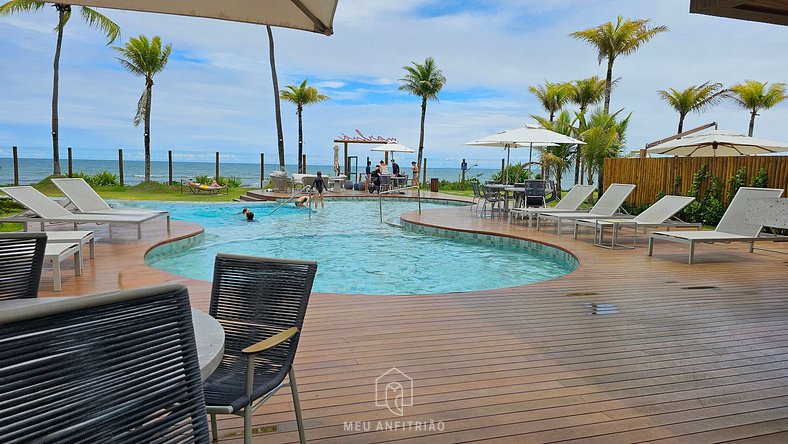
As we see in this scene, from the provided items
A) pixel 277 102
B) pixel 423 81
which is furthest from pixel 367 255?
pixel 423 81

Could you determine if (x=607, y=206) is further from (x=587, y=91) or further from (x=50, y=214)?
(x=587, y=91)

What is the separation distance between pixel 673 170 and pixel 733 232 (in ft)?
15.6

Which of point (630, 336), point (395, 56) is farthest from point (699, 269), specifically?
point (395, 56)

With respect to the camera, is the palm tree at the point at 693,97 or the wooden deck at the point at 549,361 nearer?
the wooden deck at the point at 549,361

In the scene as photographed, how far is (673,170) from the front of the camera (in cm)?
1134

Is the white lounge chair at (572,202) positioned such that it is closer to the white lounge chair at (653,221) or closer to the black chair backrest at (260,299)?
the white lounge chair at (653,221)

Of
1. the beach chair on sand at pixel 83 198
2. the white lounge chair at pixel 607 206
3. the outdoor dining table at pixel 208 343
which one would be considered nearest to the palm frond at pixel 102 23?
Answer: the beach chair on sand at pixel 83 198

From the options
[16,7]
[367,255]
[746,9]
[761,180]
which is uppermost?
[16,7]

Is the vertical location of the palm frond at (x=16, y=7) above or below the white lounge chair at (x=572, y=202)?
above

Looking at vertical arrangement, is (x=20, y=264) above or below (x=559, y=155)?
below

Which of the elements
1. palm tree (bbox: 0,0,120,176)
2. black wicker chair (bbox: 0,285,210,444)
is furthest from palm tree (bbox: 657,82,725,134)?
black wicker chair (bbox: 0,285,210,444)

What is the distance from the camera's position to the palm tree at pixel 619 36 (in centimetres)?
1820

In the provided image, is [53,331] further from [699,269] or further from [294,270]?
[699,269]

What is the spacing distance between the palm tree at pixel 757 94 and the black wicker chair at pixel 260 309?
3042cm
